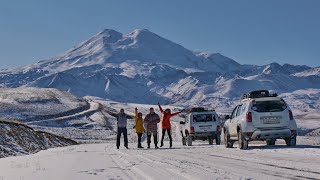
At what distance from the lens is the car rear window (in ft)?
62.4

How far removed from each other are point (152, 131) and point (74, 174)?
15423 mm

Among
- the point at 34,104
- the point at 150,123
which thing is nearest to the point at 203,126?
the point at 150,123

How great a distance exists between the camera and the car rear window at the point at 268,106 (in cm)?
1902

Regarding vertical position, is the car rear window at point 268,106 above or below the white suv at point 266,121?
above

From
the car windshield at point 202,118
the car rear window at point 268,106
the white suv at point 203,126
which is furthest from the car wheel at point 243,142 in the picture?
the car windshield at point 202,118

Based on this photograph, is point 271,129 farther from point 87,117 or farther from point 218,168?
point 87,117

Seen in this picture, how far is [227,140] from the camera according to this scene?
21.9 metres

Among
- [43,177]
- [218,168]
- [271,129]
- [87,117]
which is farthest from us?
[87,117]

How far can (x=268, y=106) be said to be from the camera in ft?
62.6

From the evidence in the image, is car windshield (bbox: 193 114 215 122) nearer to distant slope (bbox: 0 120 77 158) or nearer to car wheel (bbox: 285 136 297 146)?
distant slope (bbox: 0 120 77 158)

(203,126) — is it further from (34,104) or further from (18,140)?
(34,104)

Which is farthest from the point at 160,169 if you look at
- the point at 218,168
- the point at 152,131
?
the point at 152,131

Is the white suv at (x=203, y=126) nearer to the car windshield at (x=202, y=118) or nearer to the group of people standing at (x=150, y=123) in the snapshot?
the car windshield at (x=202, y=118)

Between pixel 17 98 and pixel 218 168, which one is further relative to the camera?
pixel 17 98
